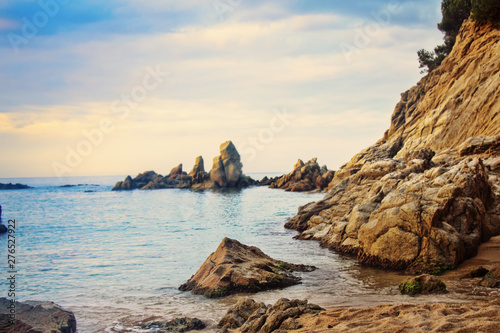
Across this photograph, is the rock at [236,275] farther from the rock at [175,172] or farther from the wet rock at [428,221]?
the rock at [175,172]

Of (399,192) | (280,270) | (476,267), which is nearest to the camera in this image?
(476,267)

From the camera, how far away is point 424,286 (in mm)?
11273

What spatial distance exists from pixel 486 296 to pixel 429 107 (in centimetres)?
3387

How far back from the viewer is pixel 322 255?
18.9 m

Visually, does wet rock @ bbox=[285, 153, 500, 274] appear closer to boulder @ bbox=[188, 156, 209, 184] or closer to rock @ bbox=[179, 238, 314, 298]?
rock @ bbox=[179, 238, 314, 298]

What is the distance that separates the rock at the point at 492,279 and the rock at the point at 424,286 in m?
1.28

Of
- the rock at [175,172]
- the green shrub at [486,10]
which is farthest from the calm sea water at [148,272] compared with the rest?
the rock at [175,172]

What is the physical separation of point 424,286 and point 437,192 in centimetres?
A: 513

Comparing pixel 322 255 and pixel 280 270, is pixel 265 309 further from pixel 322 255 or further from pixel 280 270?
pixel 322 255

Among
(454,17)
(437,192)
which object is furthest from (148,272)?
(454,17)

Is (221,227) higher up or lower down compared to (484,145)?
lower down

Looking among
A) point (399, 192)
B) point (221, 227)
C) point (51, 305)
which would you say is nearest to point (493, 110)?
point (399, 192)

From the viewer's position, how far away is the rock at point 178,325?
32.3 feet

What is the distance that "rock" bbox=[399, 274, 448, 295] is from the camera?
1109 cm
